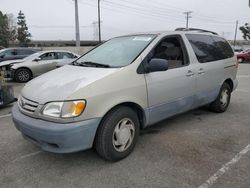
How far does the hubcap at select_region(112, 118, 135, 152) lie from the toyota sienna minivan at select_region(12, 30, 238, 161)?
0.01m

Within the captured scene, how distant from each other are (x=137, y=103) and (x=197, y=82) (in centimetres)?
152

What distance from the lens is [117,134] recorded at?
10.3ft

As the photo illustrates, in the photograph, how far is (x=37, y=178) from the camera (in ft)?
9.39

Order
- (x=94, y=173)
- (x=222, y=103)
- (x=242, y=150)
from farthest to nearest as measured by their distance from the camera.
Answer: (x=222, y=103)
(x=242, y=150)
(x=94, y=173)

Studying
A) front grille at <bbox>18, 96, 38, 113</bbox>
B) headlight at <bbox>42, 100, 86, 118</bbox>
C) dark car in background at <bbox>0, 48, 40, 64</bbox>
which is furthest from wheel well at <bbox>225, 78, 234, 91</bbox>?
dark car in background at <bbox>0, 48, 40, 64</bbox>

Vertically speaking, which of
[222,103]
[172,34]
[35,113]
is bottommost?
[222,103]

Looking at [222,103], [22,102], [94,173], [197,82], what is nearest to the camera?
[94,173]

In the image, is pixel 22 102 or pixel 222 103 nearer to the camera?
pixel 22 102

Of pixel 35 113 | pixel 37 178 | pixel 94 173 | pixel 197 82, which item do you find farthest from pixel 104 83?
pixel 197 82

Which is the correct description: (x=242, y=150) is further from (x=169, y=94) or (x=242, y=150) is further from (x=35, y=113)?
(x=35, y=113)

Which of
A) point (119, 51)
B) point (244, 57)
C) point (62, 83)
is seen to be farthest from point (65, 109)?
point (244, 57)

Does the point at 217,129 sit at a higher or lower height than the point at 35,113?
lower

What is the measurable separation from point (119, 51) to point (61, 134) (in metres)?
1.67

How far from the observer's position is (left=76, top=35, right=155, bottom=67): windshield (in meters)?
3.48
